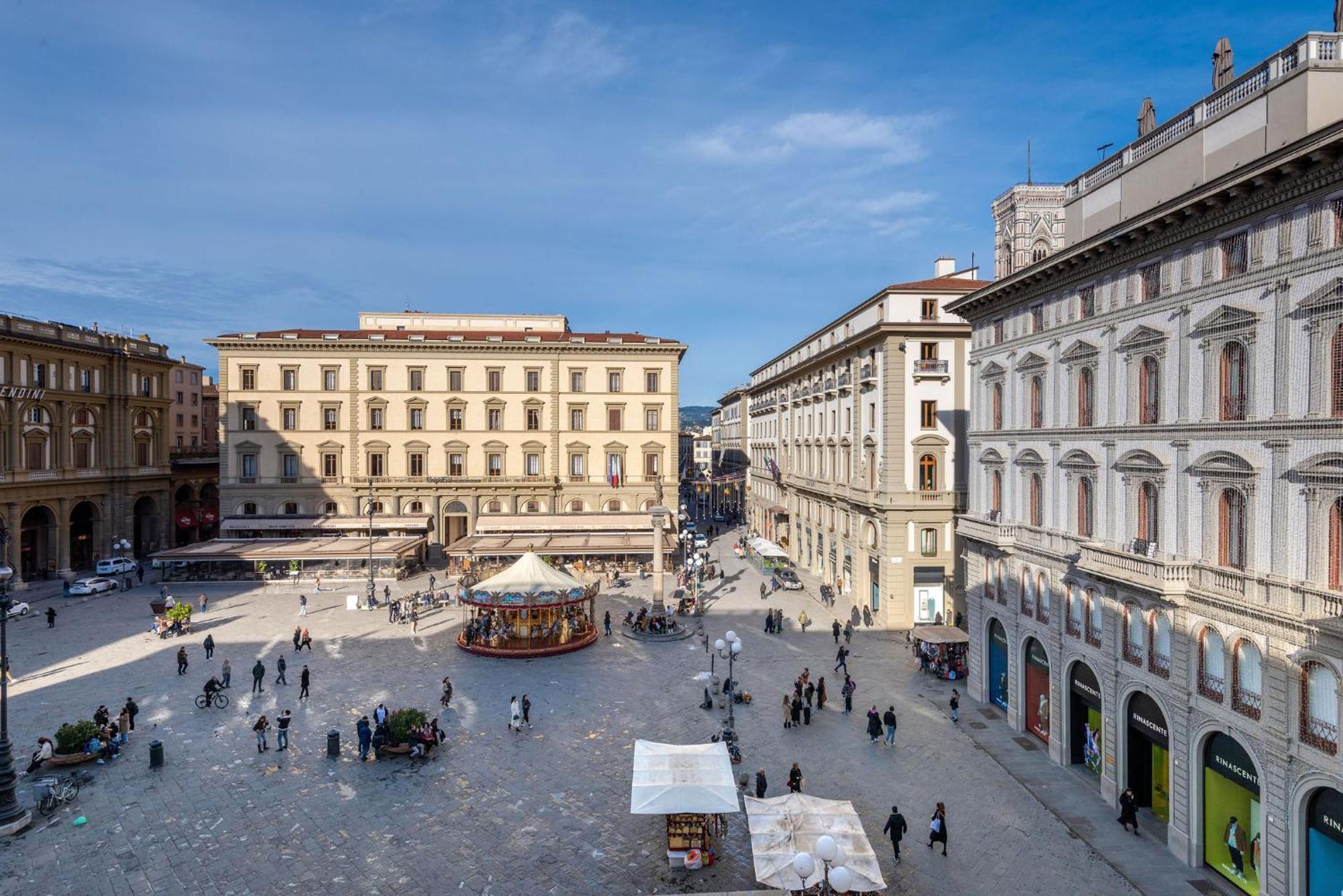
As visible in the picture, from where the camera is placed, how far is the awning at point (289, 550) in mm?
45781

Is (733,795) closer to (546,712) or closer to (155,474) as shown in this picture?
(546,712)

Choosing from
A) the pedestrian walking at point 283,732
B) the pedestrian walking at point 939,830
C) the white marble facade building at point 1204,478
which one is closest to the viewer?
the white marble facade building at point 1204,478

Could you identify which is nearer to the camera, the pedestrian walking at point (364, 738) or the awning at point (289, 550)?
the pedestrian walking at point (364, 738)

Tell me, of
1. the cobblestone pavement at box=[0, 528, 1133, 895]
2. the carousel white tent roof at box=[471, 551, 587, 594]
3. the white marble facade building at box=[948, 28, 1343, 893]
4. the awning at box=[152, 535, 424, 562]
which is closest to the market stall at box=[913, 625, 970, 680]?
the cobblestone pavement at box=[0, 528, 1133, 895]

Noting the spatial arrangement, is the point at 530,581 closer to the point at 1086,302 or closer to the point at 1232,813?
the point at 1086,302

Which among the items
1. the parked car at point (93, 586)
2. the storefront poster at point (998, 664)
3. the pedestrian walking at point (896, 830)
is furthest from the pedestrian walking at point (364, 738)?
the parked car at point (93, 586)

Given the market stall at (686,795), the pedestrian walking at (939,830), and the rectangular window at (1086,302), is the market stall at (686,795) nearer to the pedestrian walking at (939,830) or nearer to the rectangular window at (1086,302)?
the pedestrian walking at (939,830)

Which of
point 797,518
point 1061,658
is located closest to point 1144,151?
point 1061,658

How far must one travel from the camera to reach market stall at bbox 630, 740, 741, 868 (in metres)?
15.1

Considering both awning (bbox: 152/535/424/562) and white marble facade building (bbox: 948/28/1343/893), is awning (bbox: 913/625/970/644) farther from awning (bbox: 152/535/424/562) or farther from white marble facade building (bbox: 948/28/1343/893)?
awning (bbox: 152/535/424/562)

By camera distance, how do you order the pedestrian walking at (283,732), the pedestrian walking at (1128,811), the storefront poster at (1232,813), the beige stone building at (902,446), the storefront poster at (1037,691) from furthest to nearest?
the beige stone building at (902,446)
the storefront poster at (1037,691)
the pedestrian walking at (283,732)
the pedestrian walking at (1128,811)
the storefront poster at (1232,813)

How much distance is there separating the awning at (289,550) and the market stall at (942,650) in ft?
110

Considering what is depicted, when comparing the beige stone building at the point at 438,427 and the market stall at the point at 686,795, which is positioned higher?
the beige stone building at the point at 438,427

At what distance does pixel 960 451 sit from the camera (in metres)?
36.5
